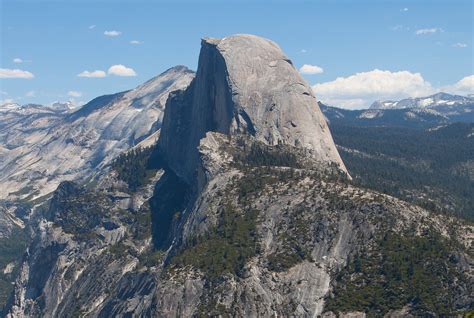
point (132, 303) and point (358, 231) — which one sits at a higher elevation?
point (358, 231)

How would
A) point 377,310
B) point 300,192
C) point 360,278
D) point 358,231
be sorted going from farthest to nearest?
point 300,192, point 358,231, point 360,278, point 377,310

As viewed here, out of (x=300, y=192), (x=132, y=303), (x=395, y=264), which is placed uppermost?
(x=300, y=192)

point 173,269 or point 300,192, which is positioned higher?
point 300,192

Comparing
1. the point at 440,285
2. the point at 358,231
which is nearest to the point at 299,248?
the point at 358,231

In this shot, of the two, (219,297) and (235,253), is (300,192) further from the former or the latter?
(219,297)

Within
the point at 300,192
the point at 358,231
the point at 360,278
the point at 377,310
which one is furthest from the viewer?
the point at 300,192

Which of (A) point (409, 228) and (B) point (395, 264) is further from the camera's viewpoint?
(A) point (409, 228)

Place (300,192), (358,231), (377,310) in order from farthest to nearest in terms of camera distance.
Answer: (300,192) < (358,231) < (377,310)

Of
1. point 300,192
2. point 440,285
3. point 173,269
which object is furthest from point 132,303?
point 440,285

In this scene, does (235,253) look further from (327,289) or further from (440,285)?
(440,285)
